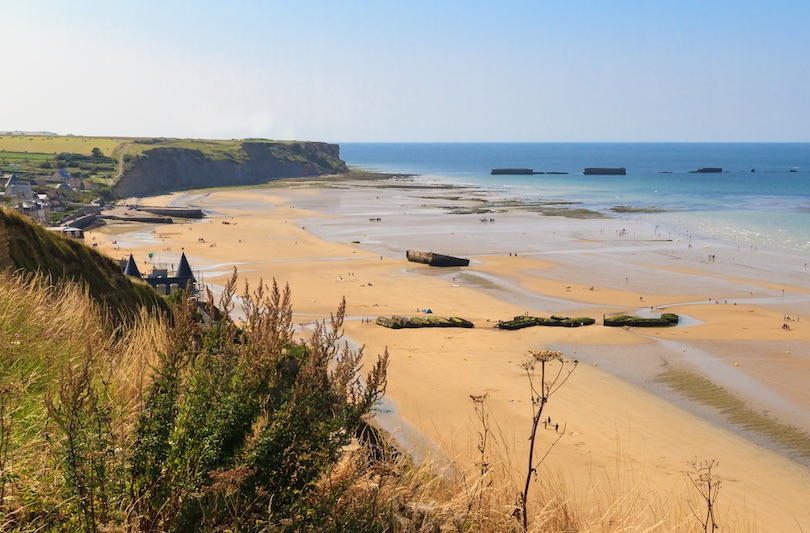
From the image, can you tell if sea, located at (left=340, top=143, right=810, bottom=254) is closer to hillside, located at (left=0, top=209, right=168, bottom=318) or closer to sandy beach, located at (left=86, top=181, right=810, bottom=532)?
sandy beach, located at (left=86, top=181, right=810, bottom=532)

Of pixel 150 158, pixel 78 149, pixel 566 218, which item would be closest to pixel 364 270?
pixel 566 218

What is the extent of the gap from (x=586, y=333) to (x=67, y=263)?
2165 centimetres

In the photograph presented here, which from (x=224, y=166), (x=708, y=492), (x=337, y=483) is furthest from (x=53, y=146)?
(x=708, y=492)

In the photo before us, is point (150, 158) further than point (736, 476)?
Yes

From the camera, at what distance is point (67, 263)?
16.1m

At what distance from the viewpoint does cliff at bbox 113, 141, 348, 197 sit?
380 feet

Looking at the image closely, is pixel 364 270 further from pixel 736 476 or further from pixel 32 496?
pixel 32 496

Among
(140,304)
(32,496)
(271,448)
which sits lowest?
(140,304)

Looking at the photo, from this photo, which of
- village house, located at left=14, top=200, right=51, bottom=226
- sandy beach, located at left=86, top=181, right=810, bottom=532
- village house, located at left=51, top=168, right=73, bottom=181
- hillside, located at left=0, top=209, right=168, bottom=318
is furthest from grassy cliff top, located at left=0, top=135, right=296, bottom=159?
hillside, located at left=0, top=209, right=168, bottom=318

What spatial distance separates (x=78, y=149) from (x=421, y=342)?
404 feet

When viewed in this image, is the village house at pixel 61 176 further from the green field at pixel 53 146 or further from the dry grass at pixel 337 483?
the dry grass at pixel 337 483

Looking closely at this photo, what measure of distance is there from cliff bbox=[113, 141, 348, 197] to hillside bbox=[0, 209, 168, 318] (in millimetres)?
90420

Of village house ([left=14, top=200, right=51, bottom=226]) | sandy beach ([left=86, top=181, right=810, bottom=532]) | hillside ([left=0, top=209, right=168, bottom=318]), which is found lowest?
sandy beach ([left=86, top=181, right=810, bottom=532])

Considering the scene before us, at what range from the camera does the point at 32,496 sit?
4.34m
